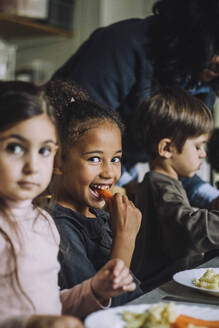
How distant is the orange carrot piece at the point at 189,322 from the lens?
0.70 metres

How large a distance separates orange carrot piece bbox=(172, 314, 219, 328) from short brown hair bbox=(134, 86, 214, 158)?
0.88 metres

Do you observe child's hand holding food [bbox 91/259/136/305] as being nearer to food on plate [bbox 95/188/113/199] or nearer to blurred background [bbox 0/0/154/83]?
food on plate [bbox 95/188/113/199]

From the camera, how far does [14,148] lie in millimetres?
662

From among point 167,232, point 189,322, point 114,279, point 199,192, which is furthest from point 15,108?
point 199,192

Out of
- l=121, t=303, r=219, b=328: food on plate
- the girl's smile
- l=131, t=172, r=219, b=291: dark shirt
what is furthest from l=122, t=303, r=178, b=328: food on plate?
l=131, t=172, r=219, b=291: dark shirt

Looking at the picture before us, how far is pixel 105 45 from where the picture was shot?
1616 millimetres

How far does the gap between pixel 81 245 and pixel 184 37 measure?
2.82ft

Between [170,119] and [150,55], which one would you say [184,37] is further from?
[170,119]

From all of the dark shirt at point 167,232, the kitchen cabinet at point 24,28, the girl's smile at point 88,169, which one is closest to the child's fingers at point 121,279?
the girl's smile at point 88,169

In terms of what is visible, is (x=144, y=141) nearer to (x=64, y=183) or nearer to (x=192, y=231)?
(x=192, y=231)

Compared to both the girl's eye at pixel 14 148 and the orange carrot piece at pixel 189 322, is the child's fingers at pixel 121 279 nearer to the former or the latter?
the orange carrot piece at pixel 189 322

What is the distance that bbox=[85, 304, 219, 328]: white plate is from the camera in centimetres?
67

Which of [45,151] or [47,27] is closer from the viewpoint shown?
[45,151]

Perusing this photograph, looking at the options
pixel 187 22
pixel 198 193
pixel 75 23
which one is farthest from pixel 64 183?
pixel 75 23
